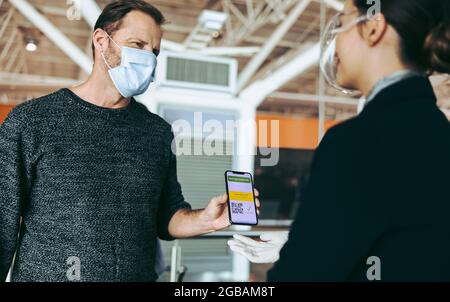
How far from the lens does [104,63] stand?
1.52 meters

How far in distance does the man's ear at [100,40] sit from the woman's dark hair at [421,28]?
98 centimetres

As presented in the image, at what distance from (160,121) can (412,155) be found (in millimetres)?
981

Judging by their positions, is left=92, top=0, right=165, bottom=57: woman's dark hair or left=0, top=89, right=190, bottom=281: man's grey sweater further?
left=92, top=0, right=165, bottom=57: woman's dark hair

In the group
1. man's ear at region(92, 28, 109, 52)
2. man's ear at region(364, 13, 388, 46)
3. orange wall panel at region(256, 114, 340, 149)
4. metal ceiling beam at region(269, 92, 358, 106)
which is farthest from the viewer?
metal ceiling beam at region(269, 92, 358, 106)

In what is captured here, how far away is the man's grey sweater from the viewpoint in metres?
1.26

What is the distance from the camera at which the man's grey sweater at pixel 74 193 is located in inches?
49.6

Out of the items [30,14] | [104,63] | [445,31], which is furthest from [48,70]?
[445,31]

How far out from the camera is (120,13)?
150 cm

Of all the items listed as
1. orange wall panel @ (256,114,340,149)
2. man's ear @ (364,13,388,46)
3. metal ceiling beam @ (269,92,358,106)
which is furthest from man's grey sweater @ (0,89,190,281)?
metal ceiling beam @ (269,92,358,106)

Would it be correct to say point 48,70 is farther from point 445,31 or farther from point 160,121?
point 445,31

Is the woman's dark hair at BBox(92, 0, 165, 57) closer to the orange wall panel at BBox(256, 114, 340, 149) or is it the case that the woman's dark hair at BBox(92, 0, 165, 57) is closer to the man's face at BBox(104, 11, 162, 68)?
the man's face at BBox(104, 11, 162, 68)

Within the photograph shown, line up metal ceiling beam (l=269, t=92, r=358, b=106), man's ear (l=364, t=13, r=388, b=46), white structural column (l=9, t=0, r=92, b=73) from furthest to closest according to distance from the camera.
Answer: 1. metal ceiling beam (l=269, t=92, r=358, b=106)
2. white structural column (l=9, t=0, r=92, b=73)
3. man's ear (l=364, t=13, r=388, b=46)

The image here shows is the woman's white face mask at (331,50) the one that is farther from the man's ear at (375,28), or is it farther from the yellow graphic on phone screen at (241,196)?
the yellow graphic on phone screen at (241,196)
